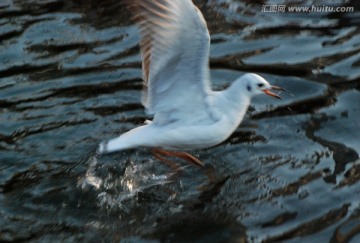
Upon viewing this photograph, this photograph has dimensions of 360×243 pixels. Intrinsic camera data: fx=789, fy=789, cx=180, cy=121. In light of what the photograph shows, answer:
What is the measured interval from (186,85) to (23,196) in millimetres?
1640

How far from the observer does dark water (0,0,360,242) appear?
20.2ft

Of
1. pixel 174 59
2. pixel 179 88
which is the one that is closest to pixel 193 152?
pixel 179 88

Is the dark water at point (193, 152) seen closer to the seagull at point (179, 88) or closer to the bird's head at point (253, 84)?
the seagull at point (179, 88)

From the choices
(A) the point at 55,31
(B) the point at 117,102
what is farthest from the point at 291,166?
(A) the point at 55,31

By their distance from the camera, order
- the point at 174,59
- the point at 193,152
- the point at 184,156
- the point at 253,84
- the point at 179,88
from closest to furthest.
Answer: the point at 174,59
the point at 179,88
the point at 253,84
the point at 184,156
the point at 193,152

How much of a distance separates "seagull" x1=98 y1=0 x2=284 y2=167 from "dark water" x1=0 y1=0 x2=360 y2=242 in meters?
0.46

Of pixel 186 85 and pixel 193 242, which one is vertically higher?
pixel 186 85

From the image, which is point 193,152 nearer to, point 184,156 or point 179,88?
point 184,156

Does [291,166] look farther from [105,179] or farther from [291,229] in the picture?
[105,179]

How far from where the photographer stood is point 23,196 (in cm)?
657

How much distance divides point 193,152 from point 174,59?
139 cm

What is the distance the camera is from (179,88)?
21.5 ft

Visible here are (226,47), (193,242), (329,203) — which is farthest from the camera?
(226,47)

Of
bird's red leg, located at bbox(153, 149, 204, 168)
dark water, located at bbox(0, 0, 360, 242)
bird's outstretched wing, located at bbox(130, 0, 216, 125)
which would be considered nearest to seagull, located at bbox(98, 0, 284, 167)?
bird's outstretched wing, located at bbox(130, 0, 216, 125)
